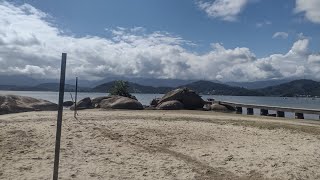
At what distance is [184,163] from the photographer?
12.5m

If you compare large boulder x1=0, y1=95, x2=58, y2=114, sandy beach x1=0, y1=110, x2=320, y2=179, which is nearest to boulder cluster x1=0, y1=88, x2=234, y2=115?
large boulder x1=0, y1=95, x2=58, y2=114

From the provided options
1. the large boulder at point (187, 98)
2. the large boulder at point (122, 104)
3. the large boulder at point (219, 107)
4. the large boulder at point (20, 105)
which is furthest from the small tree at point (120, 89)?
the large boulder at point (20, 105)

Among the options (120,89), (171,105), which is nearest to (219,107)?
(171,105)

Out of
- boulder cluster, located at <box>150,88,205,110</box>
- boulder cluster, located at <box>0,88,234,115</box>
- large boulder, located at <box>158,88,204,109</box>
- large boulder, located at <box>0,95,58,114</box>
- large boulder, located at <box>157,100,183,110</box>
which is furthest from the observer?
large boulder, located at <box>158,88,204,109</box>

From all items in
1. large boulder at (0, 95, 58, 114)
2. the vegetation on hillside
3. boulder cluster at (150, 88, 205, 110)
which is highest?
the vegetation on hillside

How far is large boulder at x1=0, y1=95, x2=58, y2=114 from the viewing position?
2873 cm

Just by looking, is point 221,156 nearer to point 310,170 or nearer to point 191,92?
point 310,170

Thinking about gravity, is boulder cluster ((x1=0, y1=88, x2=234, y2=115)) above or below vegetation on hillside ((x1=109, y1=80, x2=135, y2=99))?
below

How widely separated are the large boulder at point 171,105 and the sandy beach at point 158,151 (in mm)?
16255

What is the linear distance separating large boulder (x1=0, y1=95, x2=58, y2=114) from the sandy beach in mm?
9926

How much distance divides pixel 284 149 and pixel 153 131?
17.6 ft

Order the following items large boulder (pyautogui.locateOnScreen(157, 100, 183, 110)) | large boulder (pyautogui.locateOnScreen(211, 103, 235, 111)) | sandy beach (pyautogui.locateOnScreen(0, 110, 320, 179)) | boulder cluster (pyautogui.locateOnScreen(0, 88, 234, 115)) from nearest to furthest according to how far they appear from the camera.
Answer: sandy beach (pyautogui.locateOnScreen(0, 110, 320, 179)), boulder cluster (pyautogui.locateOnScreen(0, 88, 234, 115)), large boulder (pyautogui.locateOnScreen(157, 100, 183, 110)), large boulder (pyautogui.locateOnScreen(211, 103, 235, 111))

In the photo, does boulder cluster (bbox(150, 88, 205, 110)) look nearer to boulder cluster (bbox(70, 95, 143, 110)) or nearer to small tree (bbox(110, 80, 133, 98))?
boulder cluster (bbox(70, 95, 143, 110))

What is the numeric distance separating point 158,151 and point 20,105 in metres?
18.7
